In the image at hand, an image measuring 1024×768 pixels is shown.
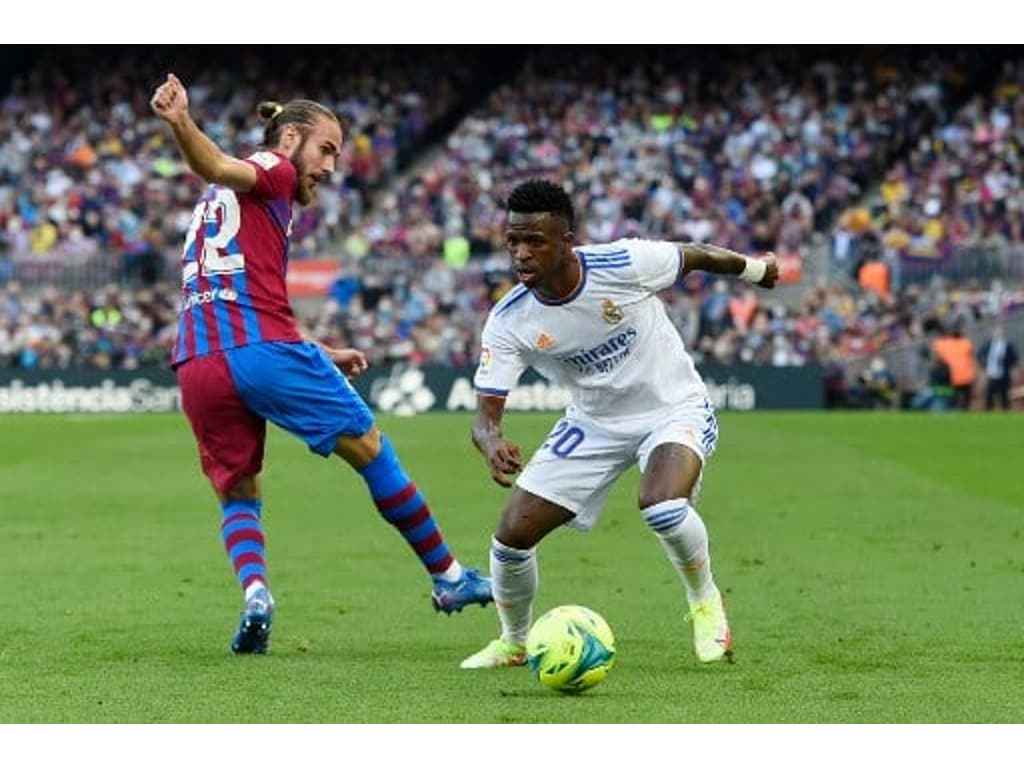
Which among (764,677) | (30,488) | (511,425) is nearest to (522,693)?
(764,677)

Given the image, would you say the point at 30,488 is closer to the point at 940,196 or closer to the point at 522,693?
the point at 522,693

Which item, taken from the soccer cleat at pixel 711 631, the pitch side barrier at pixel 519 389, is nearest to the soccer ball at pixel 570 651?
the soccer cleat at pixel 711 631

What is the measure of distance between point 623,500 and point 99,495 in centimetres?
466

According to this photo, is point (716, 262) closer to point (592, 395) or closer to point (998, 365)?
point (592, 395)

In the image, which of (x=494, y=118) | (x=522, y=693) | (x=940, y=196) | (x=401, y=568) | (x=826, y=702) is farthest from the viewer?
(x=494, y=118)

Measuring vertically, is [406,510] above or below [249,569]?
above

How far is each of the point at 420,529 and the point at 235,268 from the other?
4.84 feet

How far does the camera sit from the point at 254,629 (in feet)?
30.6

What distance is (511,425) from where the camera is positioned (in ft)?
96.7

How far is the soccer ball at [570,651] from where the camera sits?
26.6ft

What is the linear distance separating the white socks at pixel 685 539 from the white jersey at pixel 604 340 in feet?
2.02

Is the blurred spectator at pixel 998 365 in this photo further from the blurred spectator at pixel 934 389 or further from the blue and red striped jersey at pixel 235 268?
the blue and red striped jersey at pixel 235 268

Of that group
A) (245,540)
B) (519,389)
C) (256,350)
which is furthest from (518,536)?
(519,389)

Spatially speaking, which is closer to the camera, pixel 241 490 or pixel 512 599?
pixel 512 599
